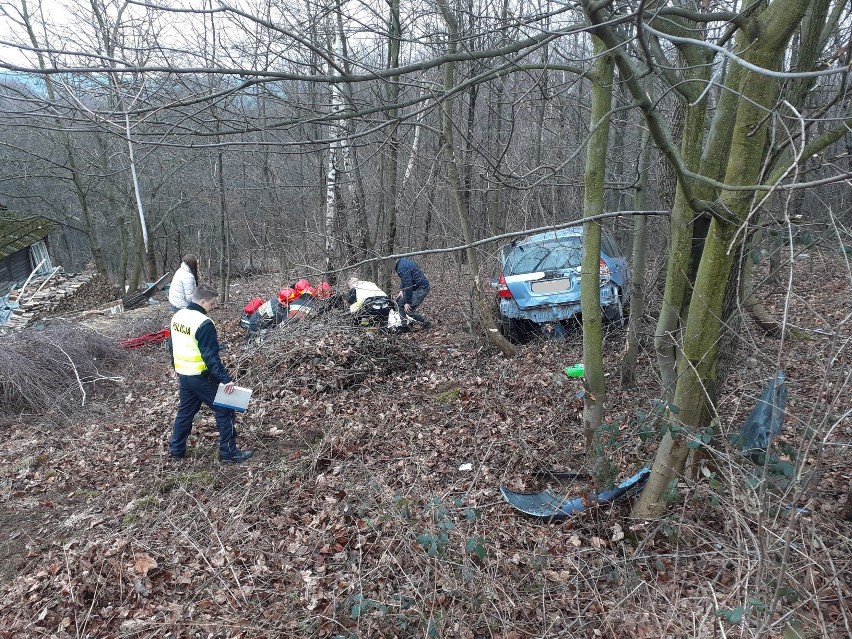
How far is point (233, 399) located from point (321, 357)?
2.12 m

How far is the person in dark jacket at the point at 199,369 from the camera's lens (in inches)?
213

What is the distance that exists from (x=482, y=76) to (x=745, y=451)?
258 centimetres

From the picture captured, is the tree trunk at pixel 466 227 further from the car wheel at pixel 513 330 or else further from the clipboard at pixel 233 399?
the clipboard at pixel 233 399

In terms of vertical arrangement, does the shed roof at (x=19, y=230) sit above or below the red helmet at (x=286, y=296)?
above

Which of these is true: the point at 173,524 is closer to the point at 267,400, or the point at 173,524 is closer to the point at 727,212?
the point at 267,400

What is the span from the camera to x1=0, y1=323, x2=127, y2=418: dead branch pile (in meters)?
7.66

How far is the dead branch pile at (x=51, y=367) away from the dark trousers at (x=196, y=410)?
3050 millimetres

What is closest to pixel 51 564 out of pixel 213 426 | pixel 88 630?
pixel 88 630

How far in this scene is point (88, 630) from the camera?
11.8 feet

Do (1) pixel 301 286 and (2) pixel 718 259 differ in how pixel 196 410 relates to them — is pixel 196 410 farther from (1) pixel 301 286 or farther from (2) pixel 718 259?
(2) pixel 718 259

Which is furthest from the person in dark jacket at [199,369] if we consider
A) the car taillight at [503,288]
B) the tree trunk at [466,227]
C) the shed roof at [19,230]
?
the shed roof at [19,230]

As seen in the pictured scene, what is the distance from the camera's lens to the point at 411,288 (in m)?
9.73

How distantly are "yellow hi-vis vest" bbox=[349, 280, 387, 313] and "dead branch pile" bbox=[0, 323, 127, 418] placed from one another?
3799mm

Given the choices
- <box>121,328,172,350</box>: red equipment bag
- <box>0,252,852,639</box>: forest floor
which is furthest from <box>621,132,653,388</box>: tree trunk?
<box>121,328,172,350</box>: red equipment bag
